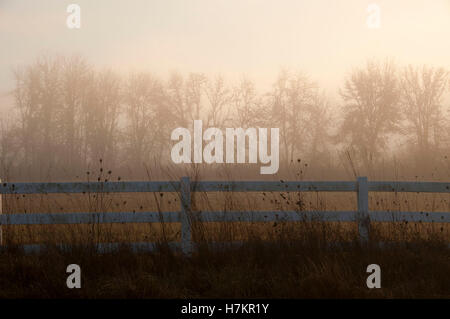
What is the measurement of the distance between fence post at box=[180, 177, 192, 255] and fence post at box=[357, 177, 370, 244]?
297cm

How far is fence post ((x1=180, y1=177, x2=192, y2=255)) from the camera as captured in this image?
285 inches

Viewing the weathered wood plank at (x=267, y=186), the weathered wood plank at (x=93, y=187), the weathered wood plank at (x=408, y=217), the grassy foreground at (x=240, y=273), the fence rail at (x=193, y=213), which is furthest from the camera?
the weathered wood plank at (x=408, y=217)

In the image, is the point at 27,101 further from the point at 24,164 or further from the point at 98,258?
the point at 98,258

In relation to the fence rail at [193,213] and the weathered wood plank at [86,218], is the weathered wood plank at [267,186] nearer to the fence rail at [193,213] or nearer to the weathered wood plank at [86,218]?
the fence rail at [193,213]

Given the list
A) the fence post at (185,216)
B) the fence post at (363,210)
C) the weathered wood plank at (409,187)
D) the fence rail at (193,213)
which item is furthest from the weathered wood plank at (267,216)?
the weathered wood plank at (409,187)

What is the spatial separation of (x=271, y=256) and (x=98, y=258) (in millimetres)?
2515

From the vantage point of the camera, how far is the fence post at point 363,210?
299 inches

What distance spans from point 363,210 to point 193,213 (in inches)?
122

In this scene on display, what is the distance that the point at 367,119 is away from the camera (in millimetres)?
35531

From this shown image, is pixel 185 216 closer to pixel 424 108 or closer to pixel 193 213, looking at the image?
pixel 193 213

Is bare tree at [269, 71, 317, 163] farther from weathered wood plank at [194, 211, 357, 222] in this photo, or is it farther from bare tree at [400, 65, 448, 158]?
weathered wood plank at [194, 211, 357, 222]

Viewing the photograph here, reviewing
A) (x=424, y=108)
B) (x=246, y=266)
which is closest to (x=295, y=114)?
(x=424, y=108)

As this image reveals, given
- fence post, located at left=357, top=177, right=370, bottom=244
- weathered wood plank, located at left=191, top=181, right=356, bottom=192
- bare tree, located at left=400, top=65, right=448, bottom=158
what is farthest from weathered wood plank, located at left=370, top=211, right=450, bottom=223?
bare tree, located at left=400, top=65, right=448, bottom=158

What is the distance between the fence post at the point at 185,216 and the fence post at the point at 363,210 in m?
2.97
